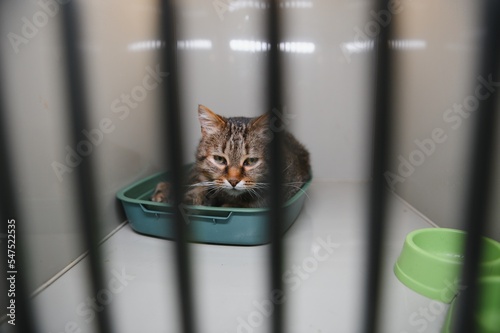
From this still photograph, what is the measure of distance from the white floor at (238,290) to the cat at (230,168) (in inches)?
8.1

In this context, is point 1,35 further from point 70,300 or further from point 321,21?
point 321,21

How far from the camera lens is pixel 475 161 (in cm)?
46

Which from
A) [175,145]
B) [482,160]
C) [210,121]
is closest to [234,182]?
[210,121]

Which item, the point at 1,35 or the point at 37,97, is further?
the point at 37,97

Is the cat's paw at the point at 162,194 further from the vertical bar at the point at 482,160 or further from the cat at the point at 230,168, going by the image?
the vertical bar at the point at 482,160

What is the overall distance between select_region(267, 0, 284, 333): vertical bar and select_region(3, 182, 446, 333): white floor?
83mm

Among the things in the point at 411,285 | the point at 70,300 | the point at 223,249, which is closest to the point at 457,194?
the point at 411,285

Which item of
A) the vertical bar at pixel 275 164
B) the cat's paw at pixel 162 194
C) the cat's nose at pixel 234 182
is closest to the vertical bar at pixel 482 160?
the vertical bar at pixel 275 164

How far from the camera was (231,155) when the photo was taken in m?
1.36

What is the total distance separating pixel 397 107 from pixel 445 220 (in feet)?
3.78

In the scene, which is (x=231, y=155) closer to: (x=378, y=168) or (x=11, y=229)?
(x=11, y=229)

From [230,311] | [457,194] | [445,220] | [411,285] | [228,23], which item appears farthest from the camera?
[228,23]

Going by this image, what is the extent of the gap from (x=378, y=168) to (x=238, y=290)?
691mm

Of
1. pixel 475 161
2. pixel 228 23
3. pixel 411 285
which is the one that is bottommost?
pixel 411 285
